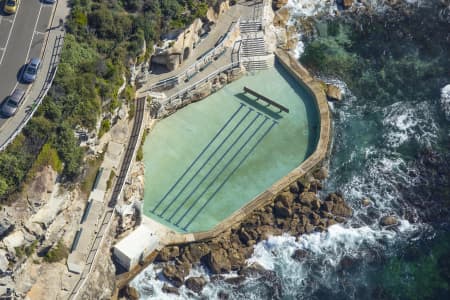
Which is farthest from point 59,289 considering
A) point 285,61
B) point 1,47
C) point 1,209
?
point 285,61

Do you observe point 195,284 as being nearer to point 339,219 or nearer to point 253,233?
point 253,233

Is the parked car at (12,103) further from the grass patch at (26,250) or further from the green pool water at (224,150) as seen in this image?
the green pool water at (224,150)

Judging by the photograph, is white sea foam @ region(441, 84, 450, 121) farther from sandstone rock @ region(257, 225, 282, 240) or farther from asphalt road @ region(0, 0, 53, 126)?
asphalt road @ region(0, 0, 53, 126)

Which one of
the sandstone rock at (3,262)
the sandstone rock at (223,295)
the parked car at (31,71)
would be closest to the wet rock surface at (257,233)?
the sandstone rock at (223,295)

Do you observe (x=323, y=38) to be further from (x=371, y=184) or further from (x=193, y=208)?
(x=193, y=208)

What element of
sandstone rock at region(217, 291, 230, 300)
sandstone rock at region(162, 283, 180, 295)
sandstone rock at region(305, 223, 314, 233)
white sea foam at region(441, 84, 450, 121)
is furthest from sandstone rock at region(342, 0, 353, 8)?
sandstone rock at region(162, 283, 180, 295)

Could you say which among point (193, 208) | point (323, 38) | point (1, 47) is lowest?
point (193, 208)
